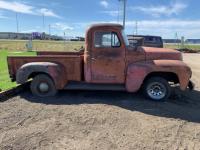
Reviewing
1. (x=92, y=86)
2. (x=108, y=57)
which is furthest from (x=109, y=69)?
(x=92, y=86)

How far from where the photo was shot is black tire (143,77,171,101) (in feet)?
29.7

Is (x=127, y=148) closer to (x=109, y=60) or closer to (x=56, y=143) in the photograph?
(x=56, y=143)

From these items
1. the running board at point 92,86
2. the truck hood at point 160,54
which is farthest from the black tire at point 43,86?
the truck hood at point 160,54

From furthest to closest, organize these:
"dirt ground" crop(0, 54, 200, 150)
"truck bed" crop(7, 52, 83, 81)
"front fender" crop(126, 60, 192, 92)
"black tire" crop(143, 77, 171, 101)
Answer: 1. "truck bed" crop(7, 52, 83, 81)
2. "black tire" crop(143, 77, 171, 101)
3. "front fender" crop(126, 60, 192, 92)
4. "dirt ground" crop(0, 54, 200, 150)

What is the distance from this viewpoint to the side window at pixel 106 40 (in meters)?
9.09

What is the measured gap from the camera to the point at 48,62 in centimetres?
934

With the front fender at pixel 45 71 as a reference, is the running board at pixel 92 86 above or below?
below

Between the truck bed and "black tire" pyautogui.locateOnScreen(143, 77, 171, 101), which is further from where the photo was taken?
the truck bed

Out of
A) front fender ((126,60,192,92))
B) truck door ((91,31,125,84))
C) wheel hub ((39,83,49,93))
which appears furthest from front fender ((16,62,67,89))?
front fender ((126,60,192,92))

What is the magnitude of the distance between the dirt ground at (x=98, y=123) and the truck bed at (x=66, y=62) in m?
0.68

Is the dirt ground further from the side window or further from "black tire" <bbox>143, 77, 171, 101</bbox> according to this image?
the side window

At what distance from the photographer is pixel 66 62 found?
30.7ft

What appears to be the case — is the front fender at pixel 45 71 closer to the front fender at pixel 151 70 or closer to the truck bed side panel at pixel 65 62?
the truck bed side panel at pixel 65 62

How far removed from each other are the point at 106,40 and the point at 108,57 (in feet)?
1.63
